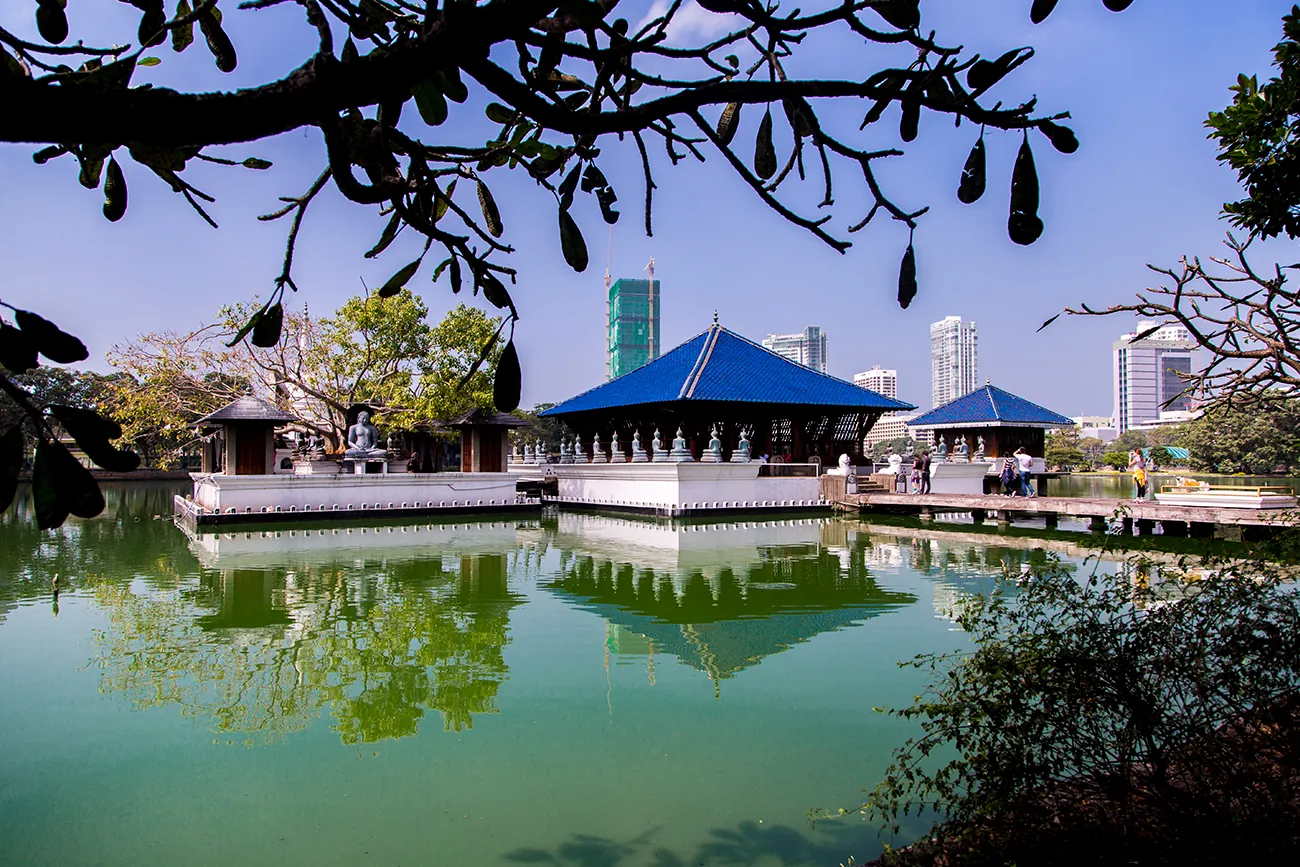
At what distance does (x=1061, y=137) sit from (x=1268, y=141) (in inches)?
118

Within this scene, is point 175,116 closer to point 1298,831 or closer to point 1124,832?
point 1124,832

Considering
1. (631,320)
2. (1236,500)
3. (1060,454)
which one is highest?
(631,320)

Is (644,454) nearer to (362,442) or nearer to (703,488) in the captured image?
(703,488)

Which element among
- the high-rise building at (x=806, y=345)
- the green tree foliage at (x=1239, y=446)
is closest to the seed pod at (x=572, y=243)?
the green tree foliage at (x=1239, y=446)

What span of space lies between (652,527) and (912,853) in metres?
13.5

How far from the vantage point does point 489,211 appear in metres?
2.03

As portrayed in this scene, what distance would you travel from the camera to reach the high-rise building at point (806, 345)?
76188 millimetres

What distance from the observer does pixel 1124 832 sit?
2279 millimetres

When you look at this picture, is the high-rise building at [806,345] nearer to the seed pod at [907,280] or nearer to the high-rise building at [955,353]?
the high-rise building at [955,353]

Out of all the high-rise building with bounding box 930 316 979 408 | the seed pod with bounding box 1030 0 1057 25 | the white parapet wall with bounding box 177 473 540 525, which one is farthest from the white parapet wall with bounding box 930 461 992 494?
the high-rise building with bounding box 930 316 979 408

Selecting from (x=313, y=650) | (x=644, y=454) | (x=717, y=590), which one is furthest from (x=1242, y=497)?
(x=313, y=650)

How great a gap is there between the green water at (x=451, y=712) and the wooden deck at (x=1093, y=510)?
4763 mm

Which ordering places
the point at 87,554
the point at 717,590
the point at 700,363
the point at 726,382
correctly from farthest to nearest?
the point at 700,363 → the point at 726,382 → the point at 87,554 → the point at 717,590

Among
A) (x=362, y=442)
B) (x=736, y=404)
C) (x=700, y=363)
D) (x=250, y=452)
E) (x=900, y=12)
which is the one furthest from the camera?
(x=700, y=363)
